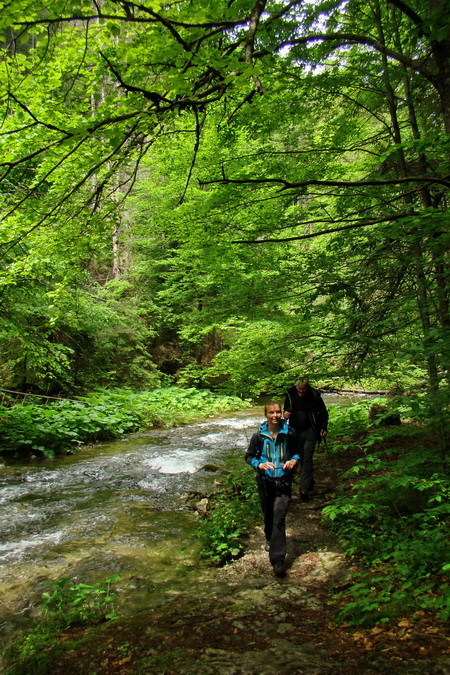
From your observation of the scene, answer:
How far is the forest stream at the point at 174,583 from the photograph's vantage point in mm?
2637

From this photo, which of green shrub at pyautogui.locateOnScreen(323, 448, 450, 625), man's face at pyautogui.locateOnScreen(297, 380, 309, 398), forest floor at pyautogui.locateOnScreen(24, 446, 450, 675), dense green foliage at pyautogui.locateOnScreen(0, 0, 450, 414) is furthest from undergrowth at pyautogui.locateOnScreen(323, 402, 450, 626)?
man's face at pyautogui.locateOnScreen(297, 380, 309, 398)

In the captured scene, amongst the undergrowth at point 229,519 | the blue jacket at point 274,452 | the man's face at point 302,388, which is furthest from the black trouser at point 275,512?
the man's face at point 302,388

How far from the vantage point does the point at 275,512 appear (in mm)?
4297

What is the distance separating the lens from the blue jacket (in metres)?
4.32

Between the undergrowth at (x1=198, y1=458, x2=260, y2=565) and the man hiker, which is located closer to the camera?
the undergrowth at (x1=198, y1=458, x2=260, y2=565)

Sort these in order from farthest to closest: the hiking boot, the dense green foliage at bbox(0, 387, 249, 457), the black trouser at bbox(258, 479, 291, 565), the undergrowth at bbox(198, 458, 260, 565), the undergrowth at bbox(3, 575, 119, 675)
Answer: the dense green foliage at bbox(0, 387, 249, 457) → the undergrowth at bbox(198, 458, 260, 565) → the black trouser at bbox(258, 479, 291, 565) → the hiking boot → the undergrowth at bbox(3, 575, 119, 675)

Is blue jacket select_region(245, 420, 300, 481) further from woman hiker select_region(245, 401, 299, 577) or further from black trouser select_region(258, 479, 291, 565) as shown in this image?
black trouser select_region(258, 479, 291, 565)

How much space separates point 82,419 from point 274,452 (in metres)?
8.09

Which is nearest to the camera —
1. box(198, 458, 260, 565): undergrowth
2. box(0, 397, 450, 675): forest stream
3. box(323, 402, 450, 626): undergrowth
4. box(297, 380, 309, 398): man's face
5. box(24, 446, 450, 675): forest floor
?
box(24, 446, 450, 675): forest floor

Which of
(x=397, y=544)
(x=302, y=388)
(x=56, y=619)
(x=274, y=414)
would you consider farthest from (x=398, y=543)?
(x=56, y=619)

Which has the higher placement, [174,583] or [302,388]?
[302,388]

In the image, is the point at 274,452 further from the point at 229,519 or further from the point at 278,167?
the point at 278,167

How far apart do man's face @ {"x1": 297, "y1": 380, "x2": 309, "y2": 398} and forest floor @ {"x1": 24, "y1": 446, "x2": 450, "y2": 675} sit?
103 inches

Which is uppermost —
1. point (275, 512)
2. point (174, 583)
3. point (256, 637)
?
point (275, 512)
